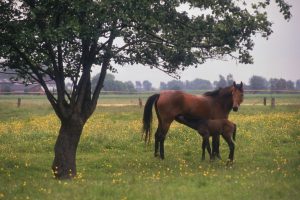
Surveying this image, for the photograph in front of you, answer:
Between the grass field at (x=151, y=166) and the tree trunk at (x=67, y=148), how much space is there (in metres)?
0.54

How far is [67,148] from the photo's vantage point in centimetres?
1349

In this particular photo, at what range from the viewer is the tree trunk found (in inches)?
528

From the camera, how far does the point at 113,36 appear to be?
42.1 feet

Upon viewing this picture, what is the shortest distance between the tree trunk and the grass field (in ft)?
1.78

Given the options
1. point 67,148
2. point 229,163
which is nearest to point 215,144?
point 229,163

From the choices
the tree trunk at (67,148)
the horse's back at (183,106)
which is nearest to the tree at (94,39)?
the tree trunk at (67,148)

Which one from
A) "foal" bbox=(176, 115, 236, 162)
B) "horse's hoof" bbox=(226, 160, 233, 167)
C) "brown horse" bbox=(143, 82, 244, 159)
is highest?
"brown horse" bbox=(143, 82, 244, 159)

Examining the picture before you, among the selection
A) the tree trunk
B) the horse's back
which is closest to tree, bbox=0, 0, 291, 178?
the tree trunk

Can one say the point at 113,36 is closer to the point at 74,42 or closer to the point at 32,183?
the point at 74,42

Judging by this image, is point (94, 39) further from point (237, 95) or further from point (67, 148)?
point (237, 95)

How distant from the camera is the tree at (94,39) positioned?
11.5 metres

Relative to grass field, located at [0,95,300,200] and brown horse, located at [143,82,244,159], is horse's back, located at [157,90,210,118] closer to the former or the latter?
brown horse, located at [143,82,244,159]

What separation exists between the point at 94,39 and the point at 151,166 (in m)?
5.22

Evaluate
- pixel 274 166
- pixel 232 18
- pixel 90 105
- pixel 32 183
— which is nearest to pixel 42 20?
pixel 90 105
